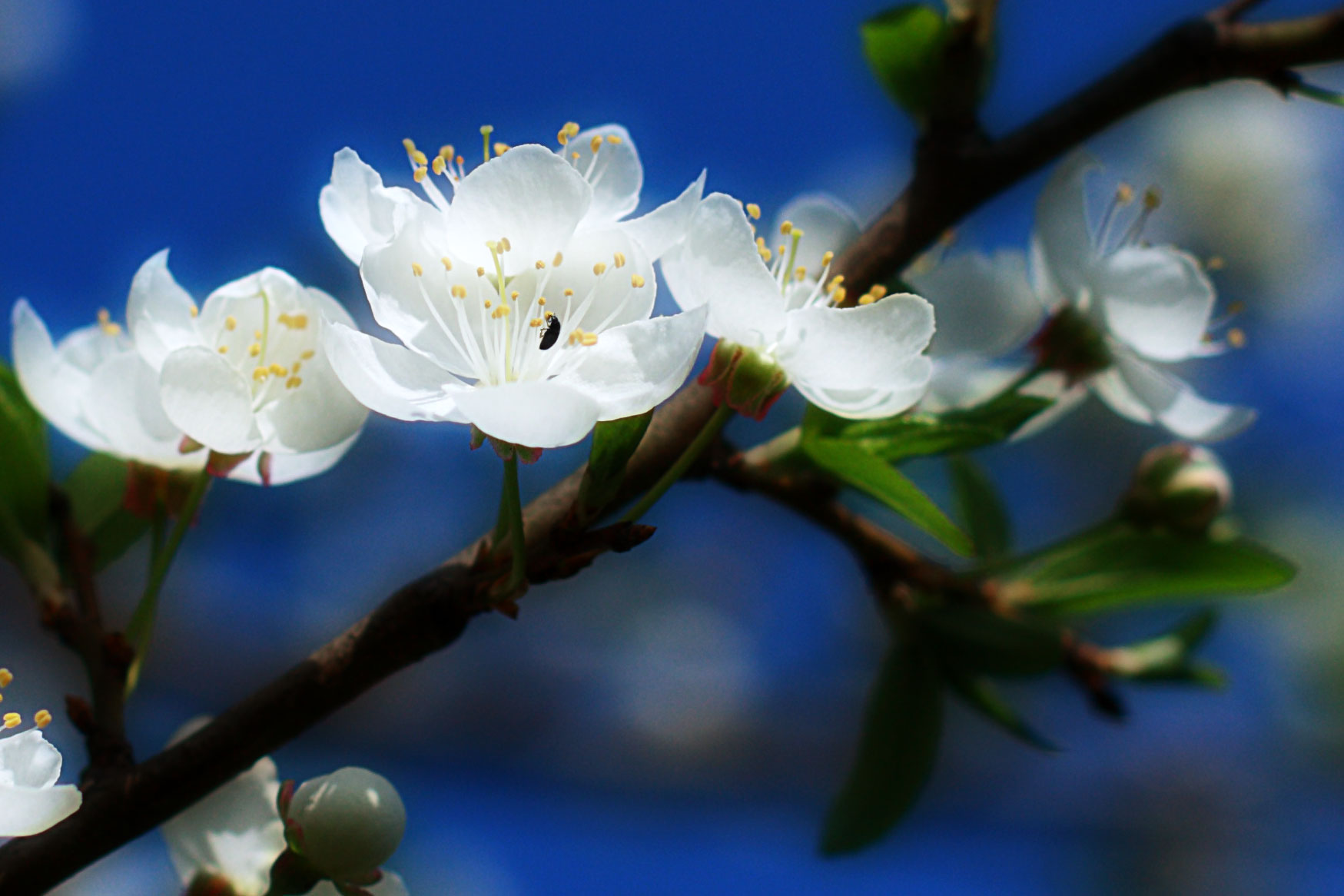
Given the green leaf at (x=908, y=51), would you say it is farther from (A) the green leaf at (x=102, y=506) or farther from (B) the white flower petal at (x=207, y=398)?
(A) the green leaf at (x=102, y=506)

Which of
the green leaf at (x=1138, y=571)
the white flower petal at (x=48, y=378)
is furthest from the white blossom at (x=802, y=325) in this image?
the green leaf at (x=1138, y=571)

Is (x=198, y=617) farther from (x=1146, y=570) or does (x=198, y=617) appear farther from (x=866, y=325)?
(x=866, y=325)

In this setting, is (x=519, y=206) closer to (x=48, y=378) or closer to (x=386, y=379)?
(x=386, y=379)

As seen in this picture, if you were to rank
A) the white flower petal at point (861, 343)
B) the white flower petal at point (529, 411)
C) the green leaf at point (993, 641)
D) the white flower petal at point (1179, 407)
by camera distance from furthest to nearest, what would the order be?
1. the green leaf at point (993, 641)
2. the white flower petal at point (1179, 407)
3. the white flower petal at point (861, 343)
4. the white flower petal at point (529, 411)

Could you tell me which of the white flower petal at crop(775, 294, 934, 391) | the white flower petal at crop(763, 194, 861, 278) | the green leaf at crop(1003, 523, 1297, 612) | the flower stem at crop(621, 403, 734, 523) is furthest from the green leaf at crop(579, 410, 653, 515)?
the green leaf at crop(1003, 523, 1297, 612)

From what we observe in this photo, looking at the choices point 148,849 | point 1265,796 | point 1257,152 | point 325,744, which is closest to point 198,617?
point 325,744

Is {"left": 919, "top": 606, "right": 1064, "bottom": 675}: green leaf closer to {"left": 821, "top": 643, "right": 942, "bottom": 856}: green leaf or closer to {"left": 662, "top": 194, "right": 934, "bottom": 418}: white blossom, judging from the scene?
{"left": 821, "top": 643, "right": 942, "bottom": 856}: green leaf
